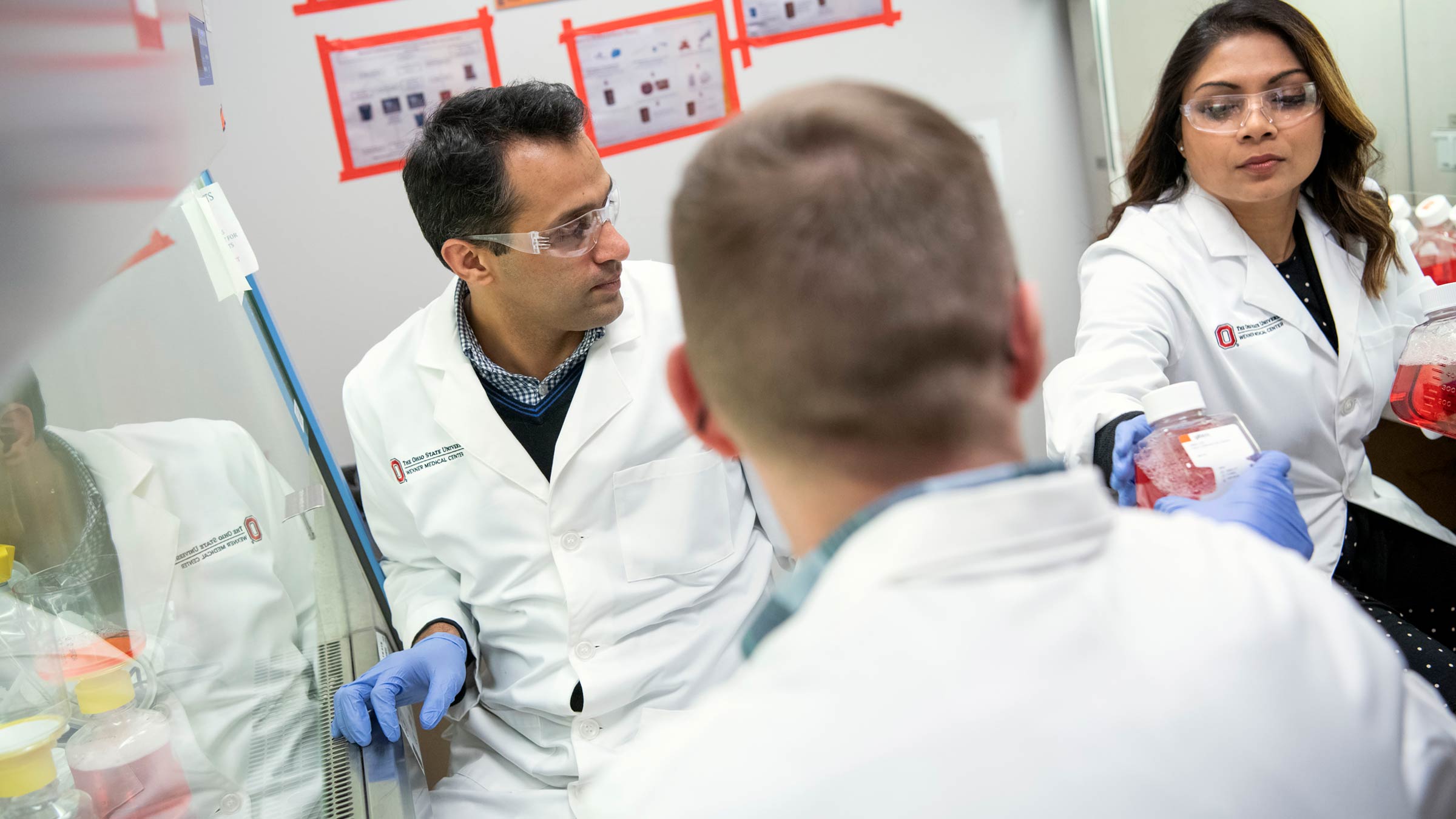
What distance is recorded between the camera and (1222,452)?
1219 mm

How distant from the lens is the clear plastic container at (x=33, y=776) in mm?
939

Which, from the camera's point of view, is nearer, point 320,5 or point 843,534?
point 843,534

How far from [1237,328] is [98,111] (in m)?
1.75

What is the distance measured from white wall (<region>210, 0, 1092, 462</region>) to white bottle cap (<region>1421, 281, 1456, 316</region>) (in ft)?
4.37

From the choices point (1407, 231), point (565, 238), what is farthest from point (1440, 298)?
point (565, 238)

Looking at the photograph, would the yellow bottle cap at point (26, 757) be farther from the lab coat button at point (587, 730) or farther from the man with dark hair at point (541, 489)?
the lab coat button at point (587, 730)

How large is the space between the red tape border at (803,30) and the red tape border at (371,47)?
2.25 feet

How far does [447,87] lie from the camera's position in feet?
9.10

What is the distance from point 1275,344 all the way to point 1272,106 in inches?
16.6

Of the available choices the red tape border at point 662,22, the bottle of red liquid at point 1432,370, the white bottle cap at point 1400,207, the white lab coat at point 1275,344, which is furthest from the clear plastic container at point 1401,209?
the red tape border at point 662,22

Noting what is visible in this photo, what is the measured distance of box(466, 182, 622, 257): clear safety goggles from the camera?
1769 millimetres

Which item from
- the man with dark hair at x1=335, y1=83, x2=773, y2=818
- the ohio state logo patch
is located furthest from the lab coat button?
the ohio state logo patch

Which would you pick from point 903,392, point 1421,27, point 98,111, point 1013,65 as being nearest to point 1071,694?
point 903,392

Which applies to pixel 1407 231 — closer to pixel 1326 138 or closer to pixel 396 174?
pixel 1326 138
